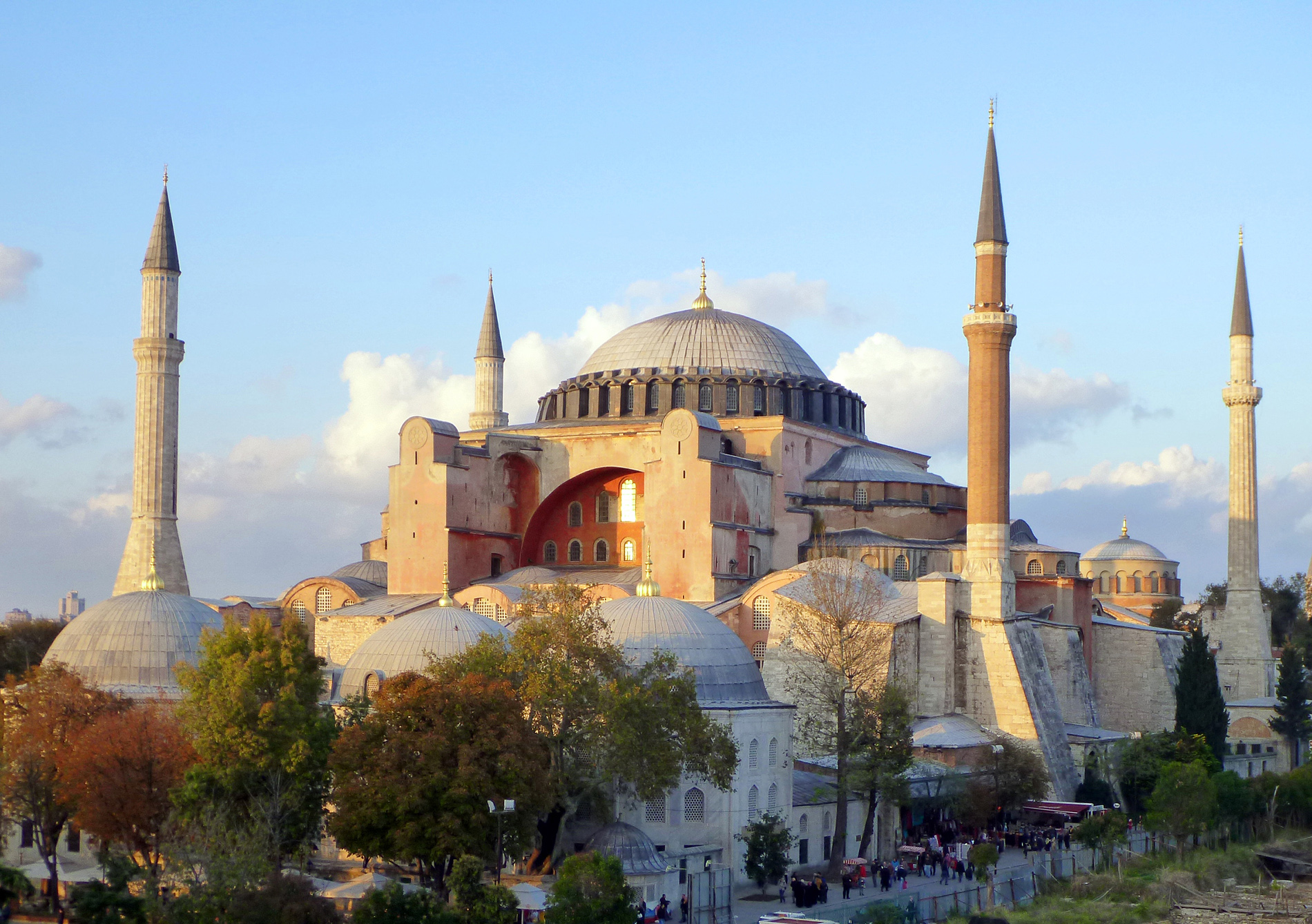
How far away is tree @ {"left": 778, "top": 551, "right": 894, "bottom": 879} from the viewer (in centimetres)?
2791

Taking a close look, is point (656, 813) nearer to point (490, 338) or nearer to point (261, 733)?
point (261, 733)

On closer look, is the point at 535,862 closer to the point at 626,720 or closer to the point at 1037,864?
the point at 626,720

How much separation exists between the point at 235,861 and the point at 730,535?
18.4 m

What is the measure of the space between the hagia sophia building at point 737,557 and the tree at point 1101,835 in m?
3.13

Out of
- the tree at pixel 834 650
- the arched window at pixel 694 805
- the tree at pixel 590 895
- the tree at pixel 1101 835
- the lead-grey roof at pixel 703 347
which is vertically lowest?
the tree at pixel 1101 835

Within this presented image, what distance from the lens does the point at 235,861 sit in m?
18.0

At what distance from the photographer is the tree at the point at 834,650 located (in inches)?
1099

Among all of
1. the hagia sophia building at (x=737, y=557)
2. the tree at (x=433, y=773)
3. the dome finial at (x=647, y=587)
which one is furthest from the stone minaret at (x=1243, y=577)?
the tree at (x=433, y=773)

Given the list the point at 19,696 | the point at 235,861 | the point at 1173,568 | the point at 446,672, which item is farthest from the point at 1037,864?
the point at 1173,568

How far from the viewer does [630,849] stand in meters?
22.2

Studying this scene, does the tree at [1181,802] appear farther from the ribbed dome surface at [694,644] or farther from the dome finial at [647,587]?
the dome finial at [647,587]

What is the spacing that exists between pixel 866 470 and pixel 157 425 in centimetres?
1598

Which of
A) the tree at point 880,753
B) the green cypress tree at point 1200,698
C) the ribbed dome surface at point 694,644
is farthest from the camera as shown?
the green cypress tree at point 1200,698

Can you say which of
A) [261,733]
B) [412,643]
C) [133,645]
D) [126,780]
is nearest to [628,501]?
[412,643]
